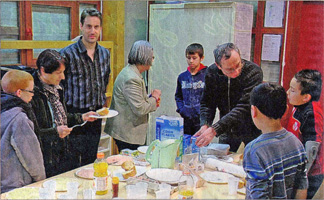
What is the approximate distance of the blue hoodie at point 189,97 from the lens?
1.88 metres

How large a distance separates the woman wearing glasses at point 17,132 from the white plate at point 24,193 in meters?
0.13

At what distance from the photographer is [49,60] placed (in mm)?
1627

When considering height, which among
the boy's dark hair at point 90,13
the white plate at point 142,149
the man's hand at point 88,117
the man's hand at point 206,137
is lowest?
the white plate at point 142,149

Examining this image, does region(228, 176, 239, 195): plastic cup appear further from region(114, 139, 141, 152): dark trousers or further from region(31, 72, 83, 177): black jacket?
region(31, 72, 83, 177): black jacket

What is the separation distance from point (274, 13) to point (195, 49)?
1.40 ft

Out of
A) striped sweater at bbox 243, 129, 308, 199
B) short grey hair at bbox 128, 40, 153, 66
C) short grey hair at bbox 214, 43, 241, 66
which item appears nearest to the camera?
striped sweater at bbox 243, 129, 308, 199

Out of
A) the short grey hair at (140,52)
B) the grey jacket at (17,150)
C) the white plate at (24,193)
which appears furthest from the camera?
the short grey hair at (140,52)

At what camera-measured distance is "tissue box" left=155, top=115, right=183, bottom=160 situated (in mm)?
1822

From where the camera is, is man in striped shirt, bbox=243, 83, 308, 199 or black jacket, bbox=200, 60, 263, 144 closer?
man in striped shirt, bbox=243, 83, 308, 199

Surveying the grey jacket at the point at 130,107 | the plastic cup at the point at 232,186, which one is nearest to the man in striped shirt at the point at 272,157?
the plastic cup at the point at 232,186

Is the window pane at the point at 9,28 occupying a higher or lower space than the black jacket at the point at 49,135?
higher

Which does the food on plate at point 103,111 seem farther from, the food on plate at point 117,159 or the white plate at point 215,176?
the white plate at point 215,176

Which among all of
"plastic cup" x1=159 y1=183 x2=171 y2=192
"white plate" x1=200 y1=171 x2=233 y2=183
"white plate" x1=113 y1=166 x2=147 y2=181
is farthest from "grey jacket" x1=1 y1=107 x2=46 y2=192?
"white plate" x1=200 y1=171 x2=233 y2=183

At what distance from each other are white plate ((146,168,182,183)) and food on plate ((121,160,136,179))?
7 centimetres
